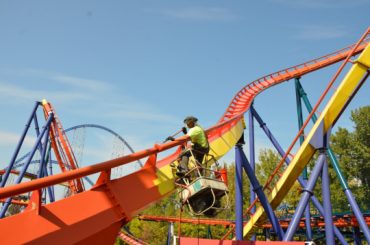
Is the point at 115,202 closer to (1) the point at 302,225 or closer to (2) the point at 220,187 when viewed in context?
(2) the point at 220,187

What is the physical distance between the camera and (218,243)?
7281mm

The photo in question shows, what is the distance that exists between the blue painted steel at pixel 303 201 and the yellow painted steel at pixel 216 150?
216 cm

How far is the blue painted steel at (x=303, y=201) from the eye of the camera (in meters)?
8.57

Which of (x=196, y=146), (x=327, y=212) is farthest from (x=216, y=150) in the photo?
(x=196, y=146)

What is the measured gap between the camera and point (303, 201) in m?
8.98

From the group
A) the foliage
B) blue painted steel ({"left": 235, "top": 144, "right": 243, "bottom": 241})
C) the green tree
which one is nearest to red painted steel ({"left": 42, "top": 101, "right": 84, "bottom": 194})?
blue painted steel ({"left": 235, "top": 144, "right": 243, "bottom": 241})

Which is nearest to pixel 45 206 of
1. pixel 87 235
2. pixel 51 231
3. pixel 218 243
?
pixel 51 231

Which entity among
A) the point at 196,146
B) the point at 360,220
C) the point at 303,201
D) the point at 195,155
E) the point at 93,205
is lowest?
the point at 93,205

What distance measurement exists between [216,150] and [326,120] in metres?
3.19

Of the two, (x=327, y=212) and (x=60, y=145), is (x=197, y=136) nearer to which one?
(x=327, y=212)

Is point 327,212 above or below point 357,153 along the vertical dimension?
A: below

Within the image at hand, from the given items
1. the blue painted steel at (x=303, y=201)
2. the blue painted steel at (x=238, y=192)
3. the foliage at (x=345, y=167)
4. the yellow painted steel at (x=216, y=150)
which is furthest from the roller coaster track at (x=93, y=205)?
the foliage at (x=345, y=167)

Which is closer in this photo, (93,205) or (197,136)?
(93,205)

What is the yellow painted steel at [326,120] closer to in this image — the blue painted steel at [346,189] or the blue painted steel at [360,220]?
the blue painted steel at [346,189]
